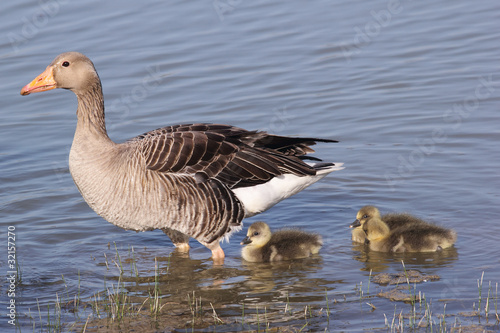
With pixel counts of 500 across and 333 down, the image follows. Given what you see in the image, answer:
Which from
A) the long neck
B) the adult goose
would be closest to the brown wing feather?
the adult goose

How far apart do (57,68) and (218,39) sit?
7977mm

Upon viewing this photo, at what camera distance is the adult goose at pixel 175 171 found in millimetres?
7906

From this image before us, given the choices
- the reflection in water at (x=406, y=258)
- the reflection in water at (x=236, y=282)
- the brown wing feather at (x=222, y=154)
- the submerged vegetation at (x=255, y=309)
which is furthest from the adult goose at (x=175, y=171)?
the reflection in water at (x=406, y=258)

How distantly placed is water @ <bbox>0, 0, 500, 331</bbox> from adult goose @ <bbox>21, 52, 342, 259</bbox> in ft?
2.31

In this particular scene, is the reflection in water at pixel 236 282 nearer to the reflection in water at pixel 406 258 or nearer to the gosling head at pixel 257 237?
the gosling head at pixel 257 237

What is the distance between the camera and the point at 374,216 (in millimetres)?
8531

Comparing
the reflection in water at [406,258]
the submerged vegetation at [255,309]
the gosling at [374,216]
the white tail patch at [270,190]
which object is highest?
the white tail patch at [270,190]

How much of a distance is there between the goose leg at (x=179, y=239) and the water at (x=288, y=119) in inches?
8.5

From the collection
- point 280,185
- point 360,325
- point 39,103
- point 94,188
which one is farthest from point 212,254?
point 39,103

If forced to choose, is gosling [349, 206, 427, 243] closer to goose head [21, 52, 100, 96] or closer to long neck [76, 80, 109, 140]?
long neck [76, 80, 109, 140]

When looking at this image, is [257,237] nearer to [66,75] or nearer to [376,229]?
[376,229]

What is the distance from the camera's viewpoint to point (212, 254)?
8.70 meters

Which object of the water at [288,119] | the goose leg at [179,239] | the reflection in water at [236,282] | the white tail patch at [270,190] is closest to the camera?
the reflection in water at [236,282]

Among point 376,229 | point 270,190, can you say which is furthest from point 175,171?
point 376,229
